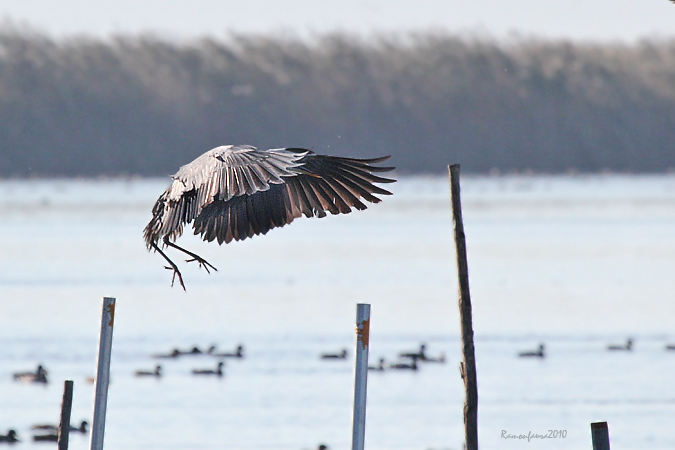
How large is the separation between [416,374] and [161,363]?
3.69 m

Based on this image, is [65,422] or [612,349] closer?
[65,422]

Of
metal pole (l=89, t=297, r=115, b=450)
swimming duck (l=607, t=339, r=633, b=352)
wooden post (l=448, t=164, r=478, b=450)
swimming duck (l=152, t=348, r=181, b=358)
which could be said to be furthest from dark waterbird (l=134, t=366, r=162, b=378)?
metal pole (l=89, t=297, r=115, b=450)

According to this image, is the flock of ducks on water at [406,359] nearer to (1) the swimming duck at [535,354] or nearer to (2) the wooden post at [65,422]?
(1) the swimming duck at [535,354]

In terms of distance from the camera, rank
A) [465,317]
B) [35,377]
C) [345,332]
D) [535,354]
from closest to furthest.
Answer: [465,317] → [35,377] → [535,354] → [345,332]

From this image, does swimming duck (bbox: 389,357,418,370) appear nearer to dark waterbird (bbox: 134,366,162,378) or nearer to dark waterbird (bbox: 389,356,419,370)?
dark waterbird (bbox: 389,356,419,370)

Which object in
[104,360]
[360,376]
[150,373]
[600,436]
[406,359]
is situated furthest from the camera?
[406,359]

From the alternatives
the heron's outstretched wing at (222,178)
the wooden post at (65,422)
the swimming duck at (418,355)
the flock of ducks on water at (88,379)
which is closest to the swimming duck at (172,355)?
the flock of ducks on water at (88,379)

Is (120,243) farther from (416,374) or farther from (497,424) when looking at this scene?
(497,424)


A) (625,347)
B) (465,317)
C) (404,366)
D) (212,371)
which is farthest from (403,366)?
(465,317)

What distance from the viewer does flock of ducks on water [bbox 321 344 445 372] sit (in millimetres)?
16172

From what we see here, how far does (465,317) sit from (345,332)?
12602 mm

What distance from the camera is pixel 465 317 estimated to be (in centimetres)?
756

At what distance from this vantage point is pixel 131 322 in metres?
21.9

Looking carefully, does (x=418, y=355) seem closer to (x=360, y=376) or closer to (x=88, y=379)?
(x=88, y=379)
